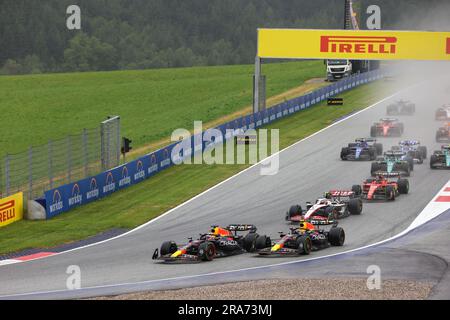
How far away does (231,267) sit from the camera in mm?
28438

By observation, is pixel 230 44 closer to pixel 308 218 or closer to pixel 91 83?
pixel 91 83

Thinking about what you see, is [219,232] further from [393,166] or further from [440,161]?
[440,161]

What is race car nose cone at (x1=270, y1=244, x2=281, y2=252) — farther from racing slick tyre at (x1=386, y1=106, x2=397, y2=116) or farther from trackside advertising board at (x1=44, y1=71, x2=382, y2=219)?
racing slick tyre at (x1=386, y1=106, x2=397, y2=116)

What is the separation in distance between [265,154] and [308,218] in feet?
58.0

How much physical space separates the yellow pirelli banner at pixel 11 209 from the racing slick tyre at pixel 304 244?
529 inches

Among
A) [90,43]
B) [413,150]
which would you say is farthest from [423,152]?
[90,43]

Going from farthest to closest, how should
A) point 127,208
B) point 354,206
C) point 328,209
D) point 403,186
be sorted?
point 127,208 < point 403,186 < point 354,206 < point 328,209

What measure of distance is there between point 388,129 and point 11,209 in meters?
24.0

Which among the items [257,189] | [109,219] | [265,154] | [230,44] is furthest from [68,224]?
[230,44]

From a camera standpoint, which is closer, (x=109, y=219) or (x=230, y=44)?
(x=109, y=219)

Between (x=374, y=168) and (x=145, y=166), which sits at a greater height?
(x=374, y=168)

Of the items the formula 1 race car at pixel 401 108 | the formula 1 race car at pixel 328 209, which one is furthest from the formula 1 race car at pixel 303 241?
the formula 1 race car at pixel 401 108

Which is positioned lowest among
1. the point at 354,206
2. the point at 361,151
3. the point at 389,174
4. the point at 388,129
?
the point at 354,206

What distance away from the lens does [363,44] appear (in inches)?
2395
